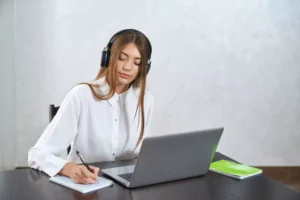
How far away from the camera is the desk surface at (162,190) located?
1.07m

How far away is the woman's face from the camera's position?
4.82 ft

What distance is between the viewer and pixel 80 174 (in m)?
1.16

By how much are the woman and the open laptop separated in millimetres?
267

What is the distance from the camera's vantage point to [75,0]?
2879mm

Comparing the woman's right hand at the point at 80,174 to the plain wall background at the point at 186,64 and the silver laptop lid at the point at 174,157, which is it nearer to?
the silver laptop lid at the point at 174,157

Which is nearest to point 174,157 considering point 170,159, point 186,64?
point 170,159

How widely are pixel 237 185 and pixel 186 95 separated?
→ 1.89 meters

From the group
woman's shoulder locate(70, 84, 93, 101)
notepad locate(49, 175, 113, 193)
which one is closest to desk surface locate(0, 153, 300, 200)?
notepad locate(49, 175, 113, 193)

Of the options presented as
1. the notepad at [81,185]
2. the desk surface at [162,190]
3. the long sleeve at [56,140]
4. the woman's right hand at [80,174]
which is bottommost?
the desk surface at [162,190]

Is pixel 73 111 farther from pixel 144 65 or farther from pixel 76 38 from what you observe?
pixel 76 38

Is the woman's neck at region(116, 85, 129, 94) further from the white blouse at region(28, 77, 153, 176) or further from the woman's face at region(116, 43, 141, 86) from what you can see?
the woman's face at region(116, 43, 141, 86)

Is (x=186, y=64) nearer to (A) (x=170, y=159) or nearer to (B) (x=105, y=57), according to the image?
(B) (x=105, y=57)

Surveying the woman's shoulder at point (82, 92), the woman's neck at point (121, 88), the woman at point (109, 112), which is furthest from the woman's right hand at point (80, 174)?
the woman's neck at point (121, 88)

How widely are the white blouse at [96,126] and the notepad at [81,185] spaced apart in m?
0.22
